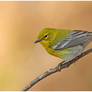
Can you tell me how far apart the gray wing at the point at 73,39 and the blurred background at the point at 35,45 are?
65.8 inches

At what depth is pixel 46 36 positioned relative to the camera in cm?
459

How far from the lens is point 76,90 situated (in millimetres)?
6254

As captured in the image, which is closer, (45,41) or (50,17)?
(45,41)

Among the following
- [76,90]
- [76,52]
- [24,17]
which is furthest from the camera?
[24,17]

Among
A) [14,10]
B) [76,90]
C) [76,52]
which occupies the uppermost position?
[14,10]

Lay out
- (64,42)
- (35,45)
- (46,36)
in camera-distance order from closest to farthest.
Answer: (46,36) → (64,42) → (35,45)

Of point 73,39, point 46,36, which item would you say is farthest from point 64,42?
point 46,36

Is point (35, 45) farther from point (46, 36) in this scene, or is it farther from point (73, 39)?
point (46, 36)

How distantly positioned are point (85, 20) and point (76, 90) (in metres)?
1.94

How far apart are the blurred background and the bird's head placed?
1.85 meters

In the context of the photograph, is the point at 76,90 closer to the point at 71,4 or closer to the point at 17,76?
the point at 17,76

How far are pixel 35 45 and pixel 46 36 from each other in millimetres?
2517

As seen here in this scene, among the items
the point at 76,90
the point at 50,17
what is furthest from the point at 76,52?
the point at 50,17

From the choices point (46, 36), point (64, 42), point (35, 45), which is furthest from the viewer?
point (35, 45)
